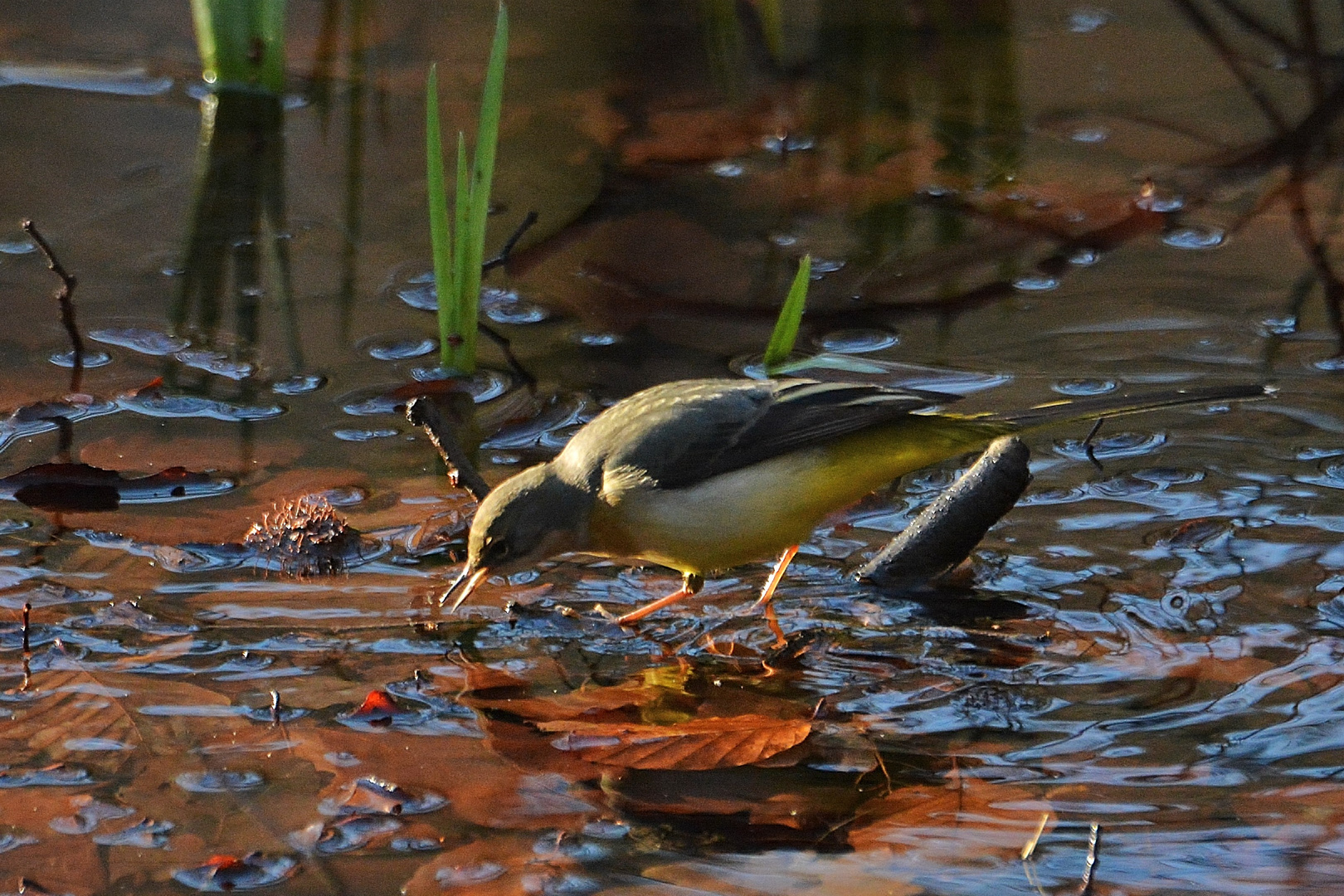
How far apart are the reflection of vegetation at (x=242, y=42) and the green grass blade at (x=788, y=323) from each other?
340 cm

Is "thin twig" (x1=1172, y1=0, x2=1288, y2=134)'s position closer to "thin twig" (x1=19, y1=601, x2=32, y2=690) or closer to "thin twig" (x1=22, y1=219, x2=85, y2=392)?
"thin twig" (x1=22, y1=219, x2=85, y2=392)

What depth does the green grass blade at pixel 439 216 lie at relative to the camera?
16.4ft

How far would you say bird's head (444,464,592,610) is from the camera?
427cm

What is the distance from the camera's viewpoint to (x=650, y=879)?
122 inches

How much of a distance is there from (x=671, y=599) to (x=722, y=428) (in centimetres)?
52

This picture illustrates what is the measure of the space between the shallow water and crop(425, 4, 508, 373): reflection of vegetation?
0.39 m

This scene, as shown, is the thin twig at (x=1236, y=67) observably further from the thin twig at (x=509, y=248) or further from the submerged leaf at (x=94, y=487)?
the submerged leaf at (x=94, y=487)

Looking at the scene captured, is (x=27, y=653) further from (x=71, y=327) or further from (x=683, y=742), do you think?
(x=71, y=327)

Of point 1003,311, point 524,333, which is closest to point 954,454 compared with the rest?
point 1003,311

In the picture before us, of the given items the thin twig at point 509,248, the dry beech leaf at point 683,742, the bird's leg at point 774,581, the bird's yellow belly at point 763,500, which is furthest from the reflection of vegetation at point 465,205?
the dry beech leaf at point 683,742

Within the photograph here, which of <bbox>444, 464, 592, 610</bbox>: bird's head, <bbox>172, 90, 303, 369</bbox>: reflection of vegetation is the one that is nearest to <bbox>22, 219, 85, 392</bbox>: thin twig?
<bbox>172, 90, 303, 369</bbox>: reflection of vegetation

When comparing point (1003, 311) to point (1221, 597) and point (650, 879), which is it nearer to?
point (1221, 597)

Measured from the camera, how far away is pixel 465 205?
5.26m

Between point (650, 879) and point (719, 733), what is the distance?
618 mm
